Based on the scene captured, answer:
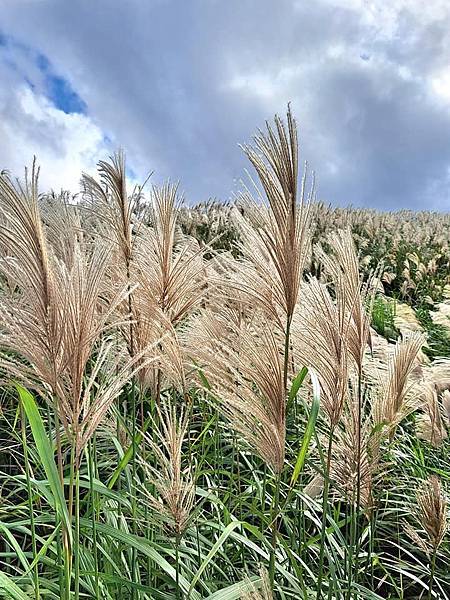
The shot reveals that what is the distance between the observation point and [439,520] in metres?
2.03

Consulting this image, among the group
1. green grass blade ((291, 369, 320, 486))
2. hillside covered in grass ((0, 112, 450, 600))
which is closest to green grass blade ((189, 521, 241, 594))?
hillside covered in grass ((0, 112, 450, 600))

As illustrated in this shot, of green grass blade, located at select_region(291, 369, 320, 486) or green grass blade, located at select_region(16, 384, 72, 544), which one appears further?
green grass blade, located at select_region(291, 369, 320, 486)

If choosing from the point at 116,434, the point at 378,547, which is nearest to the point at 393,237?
the point at 378,547

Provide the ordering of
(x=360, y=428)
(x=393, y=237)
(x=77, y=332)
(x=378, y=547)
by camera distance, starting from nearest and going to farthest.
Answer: (x=77, y=332), (x=360, y=428), (x=378, y=547), (x=393, y=237)

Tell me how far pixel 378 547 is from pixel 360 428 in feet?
4.95

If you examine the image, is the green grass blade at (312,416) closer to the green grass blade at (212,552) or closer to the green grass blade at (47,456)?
the green grass blade at (212,552)

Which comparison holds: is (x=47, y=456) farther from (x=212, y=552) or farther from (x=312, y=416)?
(x=312, y=416)

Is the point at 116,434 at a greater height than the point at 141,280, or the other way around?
the point at 141,280

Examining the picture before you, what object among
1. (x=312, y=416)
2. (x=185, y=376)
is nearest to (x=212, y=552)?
(x=312, y=416)

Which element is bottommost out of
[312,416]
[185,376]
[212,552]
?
[212,552]

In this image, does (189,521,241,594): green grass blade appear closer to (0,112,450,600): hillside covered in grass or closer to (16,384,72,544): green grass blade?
(0,112,450,600): hillside covered in grass

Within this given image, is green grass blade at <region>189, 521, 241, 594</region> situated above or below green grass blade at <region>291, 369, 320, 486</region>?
below

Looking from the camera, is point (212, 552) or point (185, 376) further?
point (185, 376)

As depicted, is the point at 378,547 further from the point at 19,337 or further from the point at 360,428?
the point at 19,337
